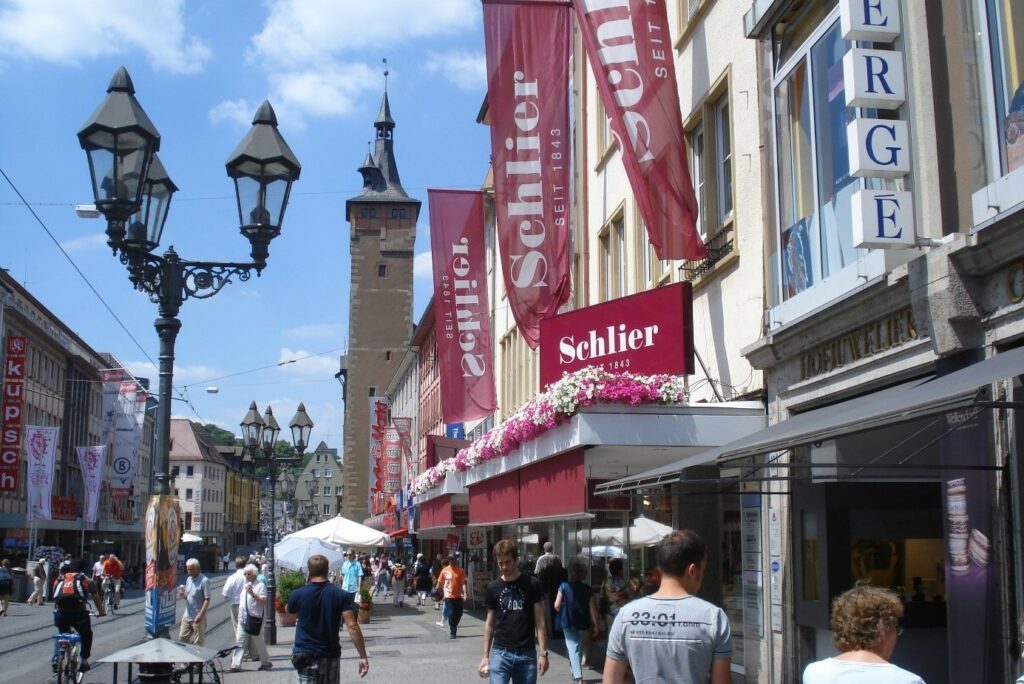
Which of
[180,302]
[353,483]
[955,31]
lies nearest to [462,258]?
[180,302]

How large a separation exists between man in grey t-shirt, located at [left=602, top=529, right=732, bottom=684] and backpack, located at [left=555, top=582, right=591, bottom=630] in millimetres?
8848

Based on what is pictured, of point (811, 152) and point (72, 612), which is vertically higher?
→ point (811, 152)

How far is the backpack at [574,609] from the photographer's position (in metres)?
13.6

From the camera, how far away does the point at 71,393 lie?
69438mm

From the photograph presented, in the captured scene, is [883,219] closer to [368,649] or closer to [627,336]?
[627,336]

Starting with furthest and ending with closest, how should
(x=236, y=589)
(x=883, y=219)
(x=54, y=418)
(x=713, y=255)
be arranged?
(x=54, y=418)
(x=236, y=589)
(x=713, y=255)
(x=883, y=219)

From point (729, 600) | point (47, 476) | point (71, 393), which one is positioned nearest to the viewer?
point (729, 600)

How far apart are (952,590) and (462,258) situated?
50.0 feet

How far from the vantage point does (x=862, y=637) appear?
13.1 feet

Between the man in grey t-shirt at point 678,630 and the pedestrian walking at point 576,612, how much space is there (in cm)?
875

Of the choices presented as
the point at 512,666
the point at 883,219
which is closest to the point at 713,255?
the point at 883,219

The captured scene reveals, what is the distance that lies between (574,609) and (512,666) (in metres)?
5.40

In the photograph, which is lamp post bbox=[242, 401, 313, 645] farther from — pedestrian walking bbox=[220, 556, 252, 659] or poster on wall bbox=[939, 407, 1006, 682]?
poster on wall bbox=[939, 407, 1006, 682]

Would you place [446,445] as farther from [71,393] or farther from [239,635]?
[71,393]
